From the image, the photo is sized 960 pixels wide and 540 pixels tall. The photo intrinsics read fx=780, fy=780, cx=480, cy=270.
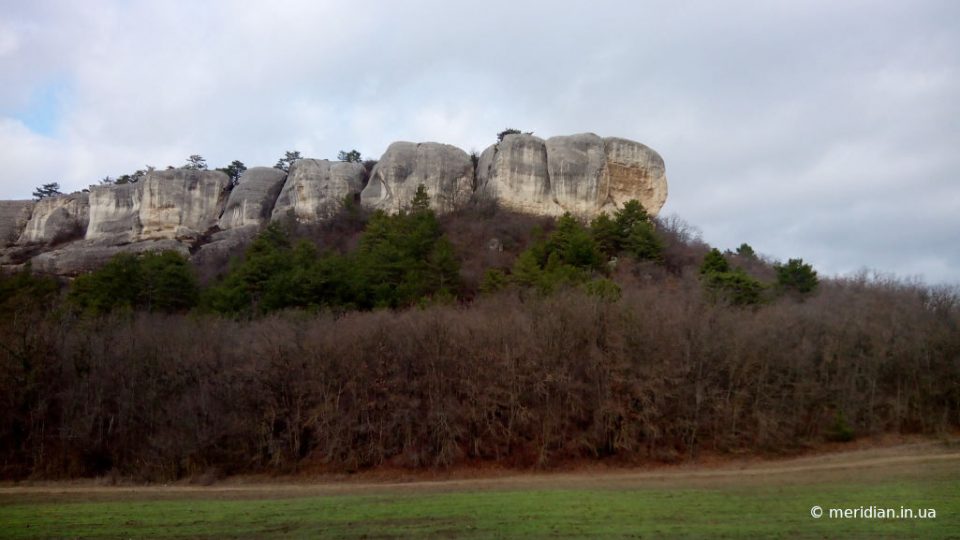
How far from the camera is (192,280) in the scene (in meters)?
47.9

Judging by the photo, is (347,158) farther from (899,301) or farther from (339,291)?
(899,301)

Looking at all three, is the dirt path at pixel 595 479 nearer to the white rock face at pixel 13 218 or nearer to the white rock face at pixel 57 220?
the white rock face at pixel 57 220

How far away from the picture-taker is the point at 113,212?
73.8 metres

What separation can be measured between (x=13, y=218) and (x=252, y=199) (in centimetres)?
3058

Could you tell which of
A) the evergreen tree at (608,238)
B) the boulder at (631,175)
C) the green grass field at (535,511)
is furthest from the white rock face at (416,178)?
the green grass field at (535,511)

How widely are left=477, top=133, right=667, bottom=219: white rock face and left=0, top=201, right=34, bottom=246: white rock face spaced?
1977 inches

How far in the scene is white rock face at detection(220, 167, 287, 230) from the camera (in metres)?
71.4

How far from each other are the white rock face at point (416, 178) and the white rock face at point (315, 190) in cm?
259

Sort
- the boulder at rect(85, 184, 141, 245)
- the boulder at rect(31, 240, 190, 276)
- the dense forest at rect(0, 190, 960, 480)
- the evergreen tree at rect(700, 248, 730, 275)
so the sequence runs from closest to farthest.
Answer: the dense forest at rect(0, 190, 960, 480)
the evergreen tree at rect(700, 248, 730, 275)
the boulder at rect(31, 240, 190, 276)
the boulder at rect(85, 184, 141, 245)

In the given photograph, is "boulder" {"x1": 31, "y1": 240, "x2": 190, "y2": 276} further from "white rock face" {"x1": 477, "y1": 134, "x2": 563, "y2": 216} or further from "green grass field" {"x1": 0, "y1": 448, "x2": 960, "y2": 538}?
"green grass field" {"x1": 0, "y1": 448, "x2": 960, "y2": 538}

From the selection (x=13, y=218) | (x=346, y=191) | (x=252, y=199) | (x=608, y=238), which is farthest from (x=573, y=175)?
(x=13, y=218)

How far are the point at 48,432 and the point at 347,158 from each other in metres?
55.9

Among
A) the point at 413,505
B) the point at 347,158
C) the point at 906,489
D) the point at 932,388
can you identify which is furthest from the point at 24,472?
the point at 347,158

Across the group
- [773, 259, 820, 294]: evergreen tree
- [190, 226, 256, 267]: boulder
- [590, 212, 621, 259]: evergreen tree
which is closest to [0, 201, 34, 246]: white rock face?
[190, 226, 256, 267]: boulder
